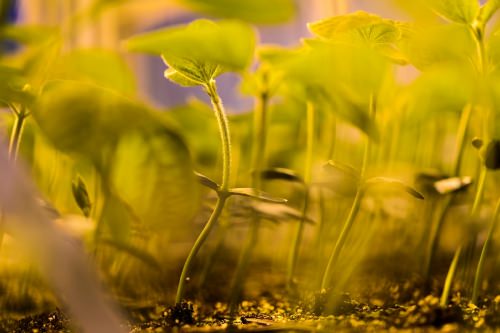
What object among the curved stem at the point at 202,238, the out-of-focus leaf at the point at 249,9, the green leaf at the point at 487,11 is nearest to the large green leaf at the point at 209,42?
the out-of-focus leaf at the point at 249,9

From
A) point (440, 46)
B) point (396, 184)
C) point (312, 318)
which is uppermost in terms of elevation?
point (440, 46)

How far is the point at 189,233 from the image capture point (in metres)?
0.53

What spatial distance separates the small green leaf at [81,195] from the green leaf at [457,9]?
1.15 ft

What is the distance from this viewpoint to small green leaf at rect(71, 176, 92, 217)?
1.49ft

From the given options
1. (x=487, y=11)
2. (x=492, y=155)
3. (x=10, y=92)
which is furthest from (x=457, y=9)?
(x=10, y=92)

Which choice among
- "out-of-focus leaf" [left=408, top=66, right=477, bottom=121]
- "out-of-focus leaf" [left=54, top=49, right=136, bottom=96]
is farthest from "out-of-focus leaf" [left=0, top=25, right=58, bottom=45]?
"out-of-focus leaf" [left=408, top=66, right=477, bottom=121]

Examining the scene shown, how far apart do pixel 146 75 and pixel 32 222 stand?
4.26 feet

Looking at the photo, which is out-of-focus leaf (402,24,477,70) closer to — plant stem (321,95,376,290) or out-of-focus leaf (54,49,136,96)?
plant stem (321,95,376,290)

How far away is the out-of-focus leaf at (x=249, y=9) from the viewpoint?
0.34 m

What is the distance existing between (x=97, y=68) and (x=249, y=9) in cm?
30

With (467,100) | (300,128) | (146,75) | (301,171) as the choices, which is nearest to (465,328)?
A: (467,100)

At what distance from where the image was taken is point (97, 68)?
58cm

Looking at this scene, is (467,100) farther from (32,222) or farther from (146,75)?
(146,75)

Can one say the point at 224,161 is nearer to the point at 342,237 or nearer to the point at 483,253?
the point at 342,237
